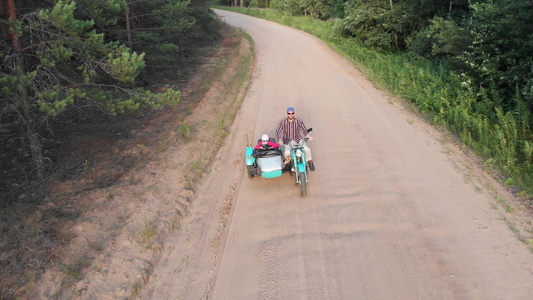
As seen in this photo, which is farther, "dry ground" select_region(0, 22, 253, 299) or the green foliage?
the green foliage

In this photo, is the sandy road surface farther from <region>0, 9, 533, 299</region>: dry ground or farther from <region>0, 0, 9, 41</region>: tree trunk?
<region>0, 0, 9, 41</region>: tree trunk

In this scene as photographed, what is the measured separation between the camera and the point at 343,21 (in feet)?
83.4

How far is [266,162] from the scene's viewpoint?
7809 millimetres

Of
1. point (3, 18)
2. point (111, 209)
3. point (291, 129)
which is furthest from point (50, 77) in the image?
point (291, 129)

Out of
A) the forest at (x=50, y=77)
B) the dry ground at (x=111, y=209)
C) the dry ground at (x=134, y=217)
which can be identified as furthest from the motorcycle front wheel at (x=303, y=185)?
the forest at (x=50, y=77)

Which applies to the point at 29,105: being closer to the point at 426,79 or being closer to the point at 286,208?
the point at 286,208

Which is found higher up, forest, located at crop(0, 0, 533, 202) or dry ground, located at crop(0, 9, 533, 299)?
forest, located at crop(0, 0, 533, 202)

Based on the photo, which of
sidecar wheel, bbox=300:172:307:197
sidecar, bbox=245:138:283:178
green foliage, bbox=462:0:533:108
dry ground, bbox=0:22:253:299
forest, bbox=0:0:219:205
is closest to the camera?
dry ground, bbox=0:22:253:299

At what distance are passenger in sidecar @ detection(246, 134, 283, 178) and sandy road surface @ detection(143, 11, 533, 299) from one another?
1.20ft

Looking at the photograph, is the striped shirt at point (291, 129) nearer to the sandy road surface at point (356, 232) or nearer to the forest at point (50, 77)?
the sandy road surface at point (356, 232)

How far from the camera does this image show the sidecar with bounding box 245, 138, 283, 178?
7750 millimetres

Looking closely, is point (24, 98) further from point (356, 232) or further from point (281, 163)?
point (356, 232)

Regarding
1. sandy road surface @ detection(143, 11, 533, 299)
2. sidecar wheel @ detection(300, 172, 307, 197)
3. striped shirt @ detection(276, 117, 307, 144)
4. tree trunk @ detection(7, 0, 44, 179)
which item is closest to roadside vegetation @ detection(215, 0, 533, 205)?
sandy road surface @ detection(143, 11, 533, 299)

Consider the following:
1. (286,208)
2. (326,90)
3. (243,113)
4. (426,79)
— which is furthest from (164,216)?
(426,79)
